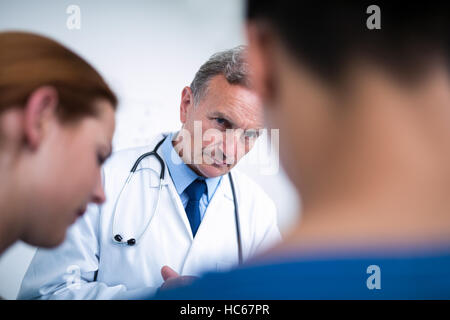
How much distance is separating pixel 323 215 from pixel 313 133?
9 cm

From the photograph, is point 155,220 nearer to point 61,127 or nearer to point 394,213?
point 61,127

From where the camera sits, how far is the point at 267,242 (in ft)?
3.39

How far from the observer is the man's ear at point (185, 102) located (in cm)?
104

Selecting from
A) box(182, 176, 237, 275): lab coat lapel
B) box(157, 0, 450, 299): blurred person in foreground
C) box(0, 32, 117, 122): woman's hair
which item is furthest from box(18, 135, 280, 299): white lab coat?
box(157, 0, 450, 299): blurred person in foreground

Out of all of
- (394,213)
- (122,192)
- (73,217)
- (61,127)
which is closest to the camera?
(394,213)

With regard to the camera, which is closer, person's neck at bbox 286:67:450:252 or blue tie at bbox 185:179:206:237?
person's neck at bbox 286:67:450:252

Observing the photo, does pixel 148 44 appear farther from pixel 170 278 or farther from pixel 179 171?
pixel 170 278

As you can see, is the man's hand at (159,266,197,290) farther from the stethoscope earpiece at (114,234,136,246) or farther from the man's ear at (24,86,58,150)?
the man's ear at (24,86,58,150)

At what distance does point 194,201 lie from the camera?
1.07m

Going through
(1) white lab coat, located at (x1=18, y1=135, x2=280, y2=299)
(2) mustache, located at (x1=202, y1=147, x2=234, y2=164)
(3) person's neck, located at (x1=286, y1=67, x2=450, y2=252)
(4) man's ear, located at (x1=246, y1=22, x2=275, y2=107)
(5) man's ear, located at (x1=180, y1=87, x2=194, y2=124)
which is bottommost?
(1) white lab coat, located at (x1=18, y1=135, x2=280, y2=299)

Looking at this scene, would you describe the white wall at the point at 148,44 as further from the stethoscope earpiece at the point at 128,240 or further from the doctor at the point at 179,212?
the stethoscope earpiece at the point at 128,240

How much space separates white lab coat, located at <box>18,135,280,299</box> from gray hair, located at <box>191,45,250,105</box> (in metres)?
0.22

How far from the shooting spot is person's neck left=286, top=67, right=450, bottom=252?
0.42m

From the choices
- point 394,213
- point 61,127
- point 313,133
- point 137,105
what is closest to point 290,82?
point 313,133
